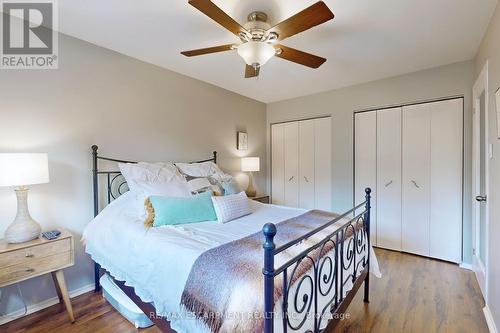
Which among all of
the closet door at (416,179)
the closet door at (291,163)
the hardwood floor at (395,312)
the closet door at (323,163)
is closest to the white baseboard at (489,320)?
the hardwood floor at (395,312)

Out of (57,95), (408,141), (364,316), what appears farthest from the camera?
(408,141)

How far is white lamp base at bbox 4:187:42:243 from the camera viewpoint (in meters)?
1.78

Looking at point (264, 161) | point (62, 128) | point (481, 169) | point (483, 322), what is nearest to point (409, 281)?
point (483, 322)

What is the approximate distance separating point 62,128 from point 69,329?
1.67 m

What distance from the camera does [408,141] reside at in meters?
3.25

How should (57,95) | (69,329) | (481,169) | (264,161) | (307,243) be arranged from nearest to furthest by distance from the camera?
(307,243), (69,329), (57,95), (481,169), (264,161)

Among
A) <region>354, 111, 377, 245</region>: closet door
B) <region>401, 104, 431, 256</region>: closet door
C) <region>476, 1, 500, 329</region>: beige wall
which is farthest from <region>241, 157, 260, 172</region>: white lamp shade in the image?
<region>476, 1, 500, 329</region>: beige wall

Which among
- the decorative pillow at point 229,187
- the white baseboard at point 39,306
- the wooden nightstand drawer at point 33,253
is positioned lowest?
the white baseboard at point 39,306

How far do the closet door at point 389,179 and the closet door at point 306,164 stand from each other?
1043 millimetres

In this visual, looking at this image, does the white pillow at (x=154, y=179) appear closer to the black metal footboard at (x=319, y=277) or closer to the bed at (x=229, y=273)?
the bed at (x=229, y=273)

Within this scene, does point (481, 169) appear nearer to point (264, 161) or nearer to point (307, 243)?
point (307, 243)

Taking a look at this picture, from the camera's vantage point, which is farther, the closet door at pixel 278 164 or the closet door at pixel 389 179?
the closet door at pixel 278 164

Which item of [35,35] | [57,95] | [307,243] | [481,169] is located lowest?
[307,243]

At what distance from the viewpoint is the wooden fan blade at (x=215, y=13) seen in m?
1.36
